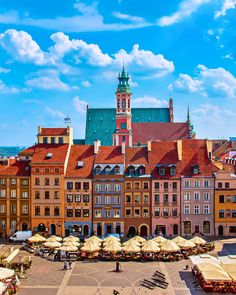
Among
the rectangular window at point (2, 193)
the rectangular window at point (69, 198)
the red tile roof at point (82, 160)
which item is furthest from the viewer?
the rectangular window at point (2, 193)

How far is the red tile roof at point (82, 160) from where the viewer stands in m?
83.4

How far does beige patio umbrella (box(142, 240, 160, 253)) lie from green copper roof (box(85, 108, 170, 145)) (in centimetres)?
8803

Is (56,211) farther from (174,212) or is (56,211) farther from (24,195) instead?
(174,212)

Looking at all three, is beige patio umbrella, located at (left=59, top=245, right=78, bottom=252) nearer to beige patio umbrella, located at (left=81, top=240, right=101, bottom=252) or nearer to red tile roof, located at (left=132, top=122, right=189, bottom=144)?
beige patio umbrella, located at (left=81, top=240, right=101, bottom=252)

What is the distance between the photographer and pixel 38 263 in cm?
6500

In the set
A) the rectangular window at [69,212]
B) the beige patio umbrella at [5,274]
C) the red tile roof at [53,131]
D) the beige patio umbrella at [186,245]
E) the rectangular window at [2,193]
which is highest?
the red tile roof at [53,131]

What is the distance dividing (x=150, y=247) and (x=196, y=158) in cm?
2472

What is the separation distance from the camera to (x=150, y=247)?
65.8 metres

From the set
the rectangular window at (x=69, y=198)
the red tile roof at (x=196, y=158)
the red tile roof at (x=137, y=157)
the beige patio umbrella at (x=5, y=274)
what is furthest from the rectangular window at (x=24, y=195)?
the beige patio umbrella at (x=5, y=274)

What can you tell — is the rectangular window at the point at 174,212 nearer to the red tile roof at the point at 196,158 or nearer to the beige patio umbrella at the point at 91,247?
the red tile roof at the point at 196,158

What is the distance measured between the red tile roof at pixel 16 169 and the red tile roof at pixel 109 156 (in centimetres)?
1243

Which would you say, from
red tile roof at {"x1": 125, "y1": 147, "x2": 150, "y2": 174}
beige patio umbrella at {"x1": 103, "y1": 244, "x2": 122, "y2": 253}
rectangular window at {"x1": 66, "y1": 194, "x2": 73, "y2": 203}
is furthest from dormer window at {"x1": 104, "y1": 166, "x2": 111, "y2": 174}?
beige patio umbrella at {"x1": 103, "y1": 244, "x2": 122, "y2": 253}

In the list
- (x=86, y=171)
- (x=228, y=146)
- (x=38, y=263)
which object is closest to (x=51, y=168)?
(x=86, y=171)

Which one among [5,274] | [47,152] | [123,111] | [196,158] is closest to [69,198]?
[47,152]
